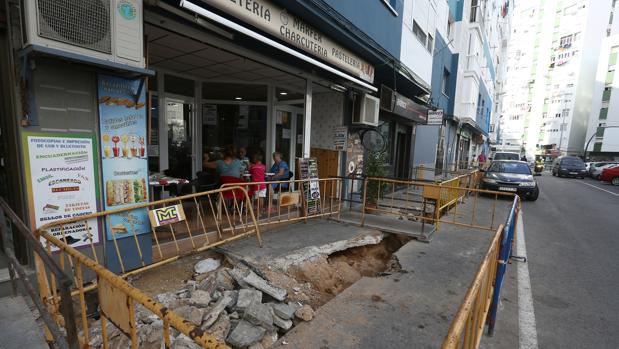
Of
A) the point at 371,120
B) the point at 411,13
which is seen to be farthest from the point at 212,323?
the point at 411,13

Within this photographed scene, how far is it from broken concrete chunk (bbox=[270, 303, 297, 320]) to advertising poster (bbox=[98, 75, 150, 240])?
204 centimetres

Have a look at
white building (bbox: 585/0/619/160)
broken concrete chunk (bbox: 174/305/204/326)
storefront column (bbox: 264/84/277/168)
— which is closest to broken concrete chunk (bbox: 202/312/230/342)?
broken concrete chunk (bbox: 174/305/204/326)

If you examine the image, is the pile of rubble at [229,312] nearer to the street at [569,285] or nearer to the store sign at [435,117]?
the street at [569,285]

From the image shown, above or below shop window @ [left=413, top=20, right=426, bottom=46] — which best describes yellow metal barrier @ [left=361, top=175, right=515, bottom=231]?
below

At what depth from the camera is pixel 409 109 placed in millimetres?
11031

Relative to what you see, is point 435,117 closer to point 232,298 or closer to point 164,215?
point 164,215

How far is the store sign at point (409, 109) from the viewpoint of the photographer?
32.9ft

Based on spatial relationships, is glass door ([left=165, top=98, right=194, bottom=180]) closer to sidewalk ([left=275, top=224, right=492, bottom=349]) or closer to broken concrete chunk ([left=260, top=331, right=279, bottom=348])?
broken concrete chunk ([left=260, top=331, right=279, bottom=348])

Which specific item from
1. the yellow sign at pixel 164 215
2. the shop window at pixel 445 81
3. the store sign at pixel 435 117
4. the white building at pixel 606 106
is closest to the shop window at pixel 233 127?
the yellow sign at pixel 164 215

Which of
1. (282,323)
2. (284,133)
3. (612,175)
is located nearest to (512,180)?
(284,133)

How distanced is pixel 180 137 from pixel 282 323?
621cm

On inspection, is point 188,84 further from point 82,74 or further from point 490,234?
point 490,234

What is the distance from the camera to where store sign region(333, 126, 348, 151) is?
848 cm

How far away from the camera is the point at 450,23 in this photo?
17.7m
